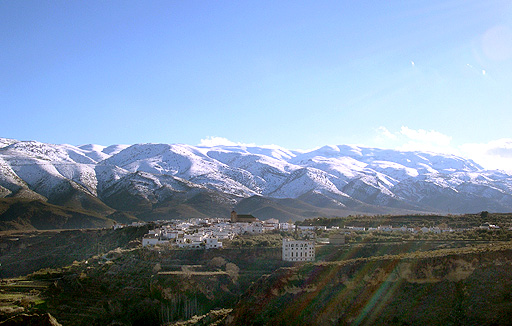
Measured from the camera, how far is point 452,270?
30.1m

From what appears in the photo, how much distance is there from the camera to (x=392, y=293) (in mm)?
30109

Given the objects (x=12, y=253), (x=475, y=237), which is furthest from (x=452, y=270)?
(x=12, y=253)

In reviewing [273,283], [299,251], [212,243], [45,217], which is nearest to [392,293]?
[273,283]

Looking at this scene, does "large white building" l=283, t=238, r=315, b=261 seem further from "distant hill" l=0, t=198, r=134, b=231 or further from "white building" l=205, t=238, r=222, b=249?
"distant hill" l=0, t=198, r=134, b=231

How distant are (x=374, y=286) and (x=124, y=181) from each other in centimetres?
15032

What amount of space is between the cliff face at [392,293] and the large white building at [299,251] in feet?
54.5

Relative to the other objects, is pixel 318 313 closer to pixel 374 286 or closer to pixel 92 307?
pixel 374 286

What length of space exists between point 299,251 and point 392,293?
21876 millimetres

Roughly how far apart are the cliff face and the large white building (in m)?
16.6

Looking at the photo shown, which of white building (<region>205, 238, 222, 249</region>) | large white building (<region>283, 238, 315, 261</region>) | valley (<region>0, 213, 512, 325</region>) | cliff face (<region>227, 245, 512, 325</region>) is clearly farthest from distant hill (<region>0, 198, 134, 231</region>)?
cliff face (<region>227, 245, 512, 325</region>)

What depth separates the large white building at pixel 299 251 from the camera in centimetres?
5134

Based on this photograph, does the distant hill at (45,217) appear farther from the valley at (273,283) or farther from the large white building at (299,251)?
the large white building at (299,251)

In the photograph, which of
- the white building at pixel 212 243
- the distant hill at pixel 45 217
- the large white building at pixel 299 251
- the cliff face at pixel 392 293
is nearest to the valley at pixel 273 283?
the cliff face at pixel 392 293

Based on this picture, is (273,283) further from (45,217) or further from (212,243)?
(45,217)
